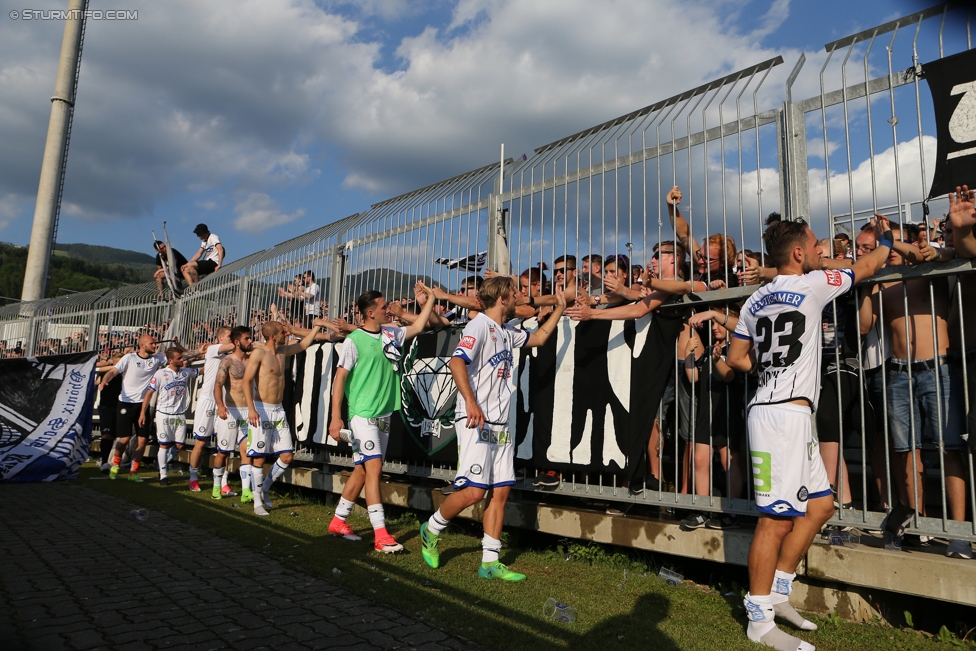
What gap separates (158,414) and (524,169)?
800cm

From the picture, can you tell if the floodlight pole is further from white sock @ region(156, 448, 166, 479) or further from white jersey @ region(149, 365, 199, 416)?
white sock @ region(156, 448, 166, 479)

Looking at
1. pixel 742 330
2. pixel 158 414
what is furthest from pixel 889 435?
pixel 158 414

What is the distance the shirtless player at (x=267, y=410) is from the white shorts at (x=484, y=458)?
3.95 metres

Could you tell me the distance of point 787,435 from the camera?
12.7 ft

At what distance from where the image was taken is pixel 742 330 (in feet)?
14.1

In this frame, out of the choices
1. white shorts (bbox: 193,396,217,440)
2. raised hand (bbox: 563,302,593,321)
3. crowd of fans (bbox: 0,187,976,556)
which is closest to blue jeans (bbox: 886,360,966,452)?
crowd of fans (bbox: 0,187,976,556)

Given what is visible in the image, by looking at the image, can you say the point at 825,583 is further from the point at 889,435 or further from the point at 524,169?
the point at 524,169

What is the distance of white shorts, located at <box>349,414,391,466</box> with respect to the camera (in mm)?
6500

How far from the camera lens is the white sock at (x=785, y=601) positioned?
3.91 meters

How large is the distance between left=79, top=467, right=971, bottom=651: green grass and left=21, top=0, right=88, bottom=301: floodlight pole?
22460 millimetres

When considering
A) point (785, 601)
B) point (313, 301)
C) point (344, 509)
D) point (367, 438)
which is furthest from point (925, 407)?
point (313, 301)

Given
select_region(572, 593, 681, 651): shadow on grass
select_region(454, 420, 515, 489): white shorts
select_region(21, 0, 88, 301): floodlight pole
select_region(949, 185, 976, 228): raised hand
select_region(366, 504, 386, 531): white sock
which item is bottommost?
select_region(572, 593, 681, 651): shadow on grass

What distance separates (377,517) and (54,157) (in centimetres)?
2524

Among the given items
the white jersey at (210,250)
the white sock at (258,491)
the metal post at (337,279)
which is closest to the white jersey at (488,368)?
the white sock at (258,491)
